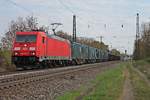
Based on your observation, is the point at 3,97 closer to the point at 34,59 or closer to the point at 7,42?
the point at 34,59

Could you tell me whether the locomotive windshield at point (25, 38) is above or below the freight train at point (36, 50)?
above

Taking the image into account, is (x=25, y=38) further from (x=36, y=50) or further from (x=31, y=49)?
(x=36, y=50)

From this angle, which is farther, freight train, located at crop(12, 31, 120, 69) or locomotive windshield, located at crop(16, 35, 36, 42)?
locomotive windshield, located at crop(16, 35, 36, 42)

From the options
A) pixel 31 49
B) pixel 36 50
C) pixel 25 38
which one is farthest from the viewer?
pixel 25 38

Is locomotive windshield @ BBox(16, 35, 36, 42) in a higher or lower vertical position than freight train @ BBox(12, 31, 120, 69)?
higher

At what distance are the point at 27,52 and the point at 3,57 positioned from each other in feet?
20.4

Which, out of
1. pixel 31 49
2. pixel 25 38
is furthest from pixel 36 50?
pixel 25 38

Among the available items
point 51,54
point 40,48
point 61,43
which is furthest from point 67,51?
point 40,48

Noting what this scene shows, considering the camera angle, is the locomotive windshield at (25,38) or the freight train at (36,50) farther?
the locomotive windshield at (25,38)

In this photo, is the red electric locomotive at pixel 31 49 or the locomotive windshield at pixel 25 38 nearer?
the red electric locomotive at pixel 31 49

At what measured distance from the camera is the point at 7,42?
5709cm

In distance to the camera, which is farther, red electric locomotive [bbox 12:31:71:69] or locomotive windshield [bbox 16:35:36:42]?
locomotive windshield [bbox 16:35:36:42]

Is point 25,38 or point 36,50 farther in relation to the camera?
point 25,38

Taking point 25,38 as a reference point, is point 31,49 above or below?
below
